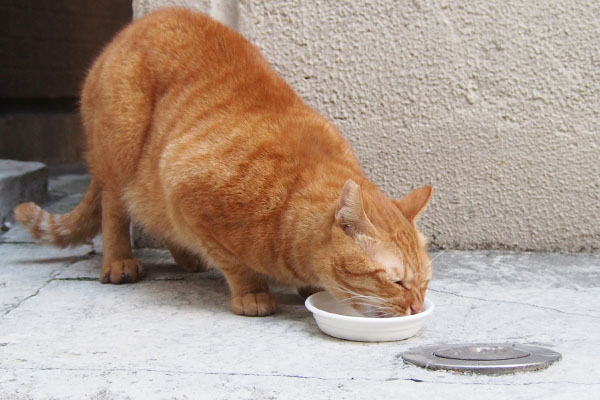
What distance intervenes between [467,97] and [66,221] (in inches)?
82.6

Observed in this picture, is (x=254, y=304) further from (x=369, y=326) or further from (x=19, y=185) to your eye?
(x=19, y=185)

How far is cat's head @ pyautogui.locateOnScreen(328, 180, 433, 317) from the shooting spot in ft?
8.70

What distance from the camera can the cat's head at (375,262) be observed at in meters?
2.65

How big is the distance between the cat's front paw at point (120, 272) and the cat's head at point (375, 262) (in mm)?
1203

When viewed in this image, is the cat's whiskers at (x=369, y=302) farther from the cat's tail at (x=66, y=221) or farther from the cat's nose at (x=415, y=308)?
the cat's tail at (x=66, y=221)

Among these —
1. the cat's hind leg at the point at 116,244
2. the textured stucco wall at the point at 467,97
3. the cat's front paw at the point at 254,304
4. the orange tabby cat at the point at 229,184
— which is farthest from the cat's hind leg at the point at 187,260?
the textured stucco wall at the point at 467,97

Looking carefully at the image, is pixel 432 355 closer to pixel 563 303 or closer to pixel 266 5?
pixel 563 303

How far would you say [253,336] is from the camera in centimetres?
275

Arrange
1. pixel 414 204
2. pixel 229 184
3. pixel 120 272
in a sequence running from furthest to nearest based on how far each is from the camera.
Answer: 1. pixel 120 272
2. pixel 229 184
3. pixel 414 204

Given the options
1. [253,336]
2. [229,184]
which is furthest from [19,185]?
[253,336]

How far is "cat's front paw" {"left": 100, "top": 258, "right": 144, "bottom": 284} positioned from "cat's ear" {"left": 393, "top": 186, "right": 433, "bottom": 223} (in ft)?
4.45

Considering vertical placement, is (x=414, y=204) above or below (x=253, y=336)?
above

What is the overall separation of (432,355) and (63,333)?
1.30m

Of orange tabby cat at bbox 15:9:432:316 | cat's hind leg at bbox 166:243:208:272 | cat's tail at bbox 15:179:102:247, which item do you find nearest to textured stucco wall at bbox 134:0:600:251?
orange tabby cat at bbox 15:9:432:316
